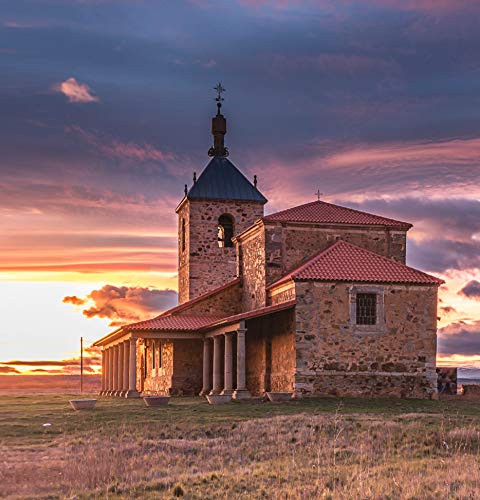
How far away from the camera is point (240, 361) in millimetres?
35250

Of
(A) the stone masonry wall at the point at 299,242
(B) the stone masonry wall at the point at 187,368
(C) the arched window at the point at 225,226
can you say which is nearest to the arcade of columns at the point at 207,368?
(B) the stone masonry wall at the point at 187,368

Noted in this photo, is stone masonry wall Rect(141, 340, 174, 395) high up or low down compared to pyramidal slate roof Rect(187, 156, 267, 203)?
down

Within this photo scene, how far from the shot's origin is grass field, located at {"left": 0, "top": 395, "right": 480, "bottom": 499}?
15.5 meters

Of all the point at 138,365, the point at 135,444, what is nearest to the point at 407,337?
the point at 135,444

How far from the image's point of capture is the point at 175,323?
41.8m

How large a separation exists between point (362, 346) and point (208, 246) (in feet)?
70.8

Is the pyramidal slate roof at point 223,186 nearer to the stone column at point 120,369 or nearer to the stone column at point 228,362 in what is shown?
the stone column at point 120,369

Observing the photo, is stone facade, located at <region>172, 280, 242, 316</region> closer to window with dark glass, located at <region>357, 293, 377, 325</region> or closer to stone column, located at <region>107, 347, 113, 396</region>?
stone column, located at <region>107, 347, 113, 396</region>

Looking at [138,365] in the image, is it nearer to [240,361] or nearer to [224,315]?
[224,315]

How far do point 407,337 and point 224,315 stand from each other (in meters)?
12.2

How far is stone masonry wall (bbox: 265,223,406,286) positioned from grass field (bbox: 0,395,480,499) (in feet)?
37.5

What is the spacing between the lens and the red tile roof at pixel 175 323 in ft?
133

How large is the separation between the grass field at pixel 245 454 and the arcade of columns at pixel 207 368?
674 centimetres

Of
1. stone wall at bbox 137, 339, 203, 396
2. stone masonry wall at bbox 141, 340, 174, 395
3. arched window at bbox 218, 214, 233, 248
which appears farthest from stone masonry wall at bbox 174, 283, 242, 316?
arched window at bbox 218, 214, 233, 248
